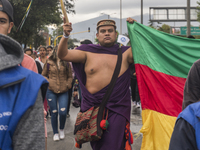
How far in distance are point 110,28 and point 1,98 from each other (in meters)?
2.48

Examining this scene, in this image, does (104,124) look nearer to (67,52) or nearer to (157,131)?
(157,131)

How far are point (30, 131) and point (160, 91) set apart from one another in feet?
8.28

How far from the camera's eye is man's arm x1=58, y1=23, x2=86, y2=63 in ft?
9.21

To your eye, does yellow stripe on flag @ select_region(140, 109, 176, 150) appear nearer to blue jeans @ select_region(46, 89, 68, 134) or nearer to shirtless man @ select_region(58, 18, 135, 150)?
shirtless man @ select_region(58, 18, 135, 150)

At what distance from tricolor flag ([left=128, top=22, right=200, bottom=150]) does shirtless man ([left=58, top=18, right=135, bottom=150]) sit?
0.92 feet

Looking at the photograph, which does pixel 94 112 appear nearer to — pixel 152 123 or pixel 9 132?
pixel 152 123

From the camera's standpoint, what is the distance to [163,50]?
365 centimetres

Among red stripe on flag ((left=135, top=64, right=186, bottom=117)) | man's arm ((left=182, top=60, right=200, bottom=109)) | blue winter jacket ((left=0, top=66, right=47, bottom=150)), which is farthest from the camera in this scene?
red stripe on flag ((left=135, top=64, right=186, bottom=117))

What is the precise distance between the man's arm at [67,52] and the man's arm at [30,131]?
170 centimetres

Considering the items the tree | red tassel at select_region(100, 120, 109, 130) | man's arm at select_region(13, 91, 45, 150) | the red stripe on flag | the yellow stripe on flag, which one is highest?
the tree

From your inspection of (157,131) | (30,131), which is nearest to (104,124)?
(157,131)

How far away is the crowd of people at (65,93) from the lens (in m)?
1.15

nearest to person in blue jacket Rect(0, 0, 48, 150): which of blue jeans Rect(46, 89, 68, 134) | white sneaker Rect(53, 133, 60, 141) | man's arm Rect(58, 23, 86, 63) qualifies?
man's arm Rect(58, 23, 86, 63)

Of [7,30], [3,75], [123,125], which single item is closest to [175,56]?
[123,125]
